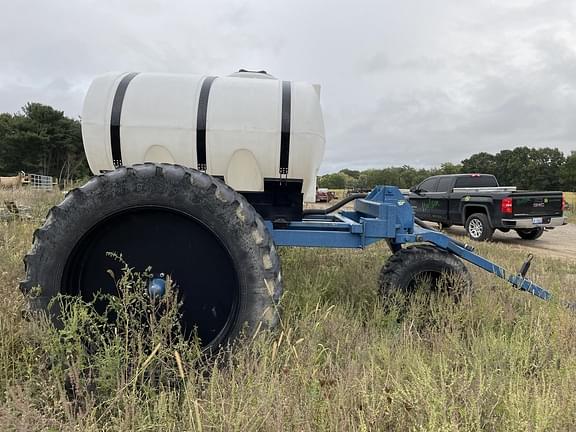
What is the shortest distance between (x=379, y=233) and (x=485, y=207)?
9.08 m

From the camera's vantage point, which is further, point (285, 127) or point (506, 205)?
point (506, 205)

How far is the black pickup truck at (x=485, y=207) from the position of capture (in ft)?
33.8

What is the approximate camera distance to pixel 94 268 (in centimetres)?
252

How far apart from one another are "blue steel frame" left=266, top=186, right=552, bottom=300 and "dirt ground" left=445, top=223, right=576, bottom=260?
7042 mm

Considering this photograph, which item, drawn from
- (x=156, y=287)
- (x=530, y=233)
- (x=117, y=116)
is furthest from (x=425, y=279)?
(x=530, y=233)

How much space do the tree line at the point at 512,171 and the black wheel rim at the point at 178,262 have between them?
63783 millimetres

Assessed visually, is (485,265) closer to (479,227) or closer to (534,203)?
(534,203)

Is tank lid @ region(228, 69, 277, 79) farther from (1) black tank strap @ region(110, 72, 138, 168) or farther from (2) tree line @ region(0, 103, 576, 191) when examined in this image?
(2) tree line @ region(0, 103, 576, 191)

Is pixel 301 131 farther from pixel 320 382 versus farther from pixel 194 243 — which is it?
pixel 320 382

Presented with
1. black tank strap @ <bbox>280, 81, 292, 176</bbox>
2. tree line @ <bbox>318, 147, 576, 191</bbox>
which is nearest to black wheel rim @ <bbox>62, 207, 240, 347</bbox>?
black tank strap @ <bbox>280, 81, 292, 176</bbox>

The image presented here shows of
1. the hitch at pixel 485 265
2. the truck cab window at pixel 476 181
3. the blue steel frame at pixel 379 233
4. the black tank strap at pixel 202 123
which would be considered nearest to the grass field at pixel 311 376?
the hitch at pixel 485 265

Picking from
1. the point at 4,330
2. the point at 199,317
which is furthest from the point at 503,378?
the point at 4,330

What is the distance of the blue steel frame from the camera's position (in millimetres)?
3152

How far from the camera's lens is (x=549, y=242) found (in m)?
11.6
